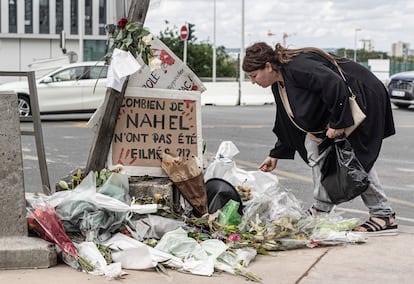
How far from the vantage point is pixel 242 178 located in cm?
645

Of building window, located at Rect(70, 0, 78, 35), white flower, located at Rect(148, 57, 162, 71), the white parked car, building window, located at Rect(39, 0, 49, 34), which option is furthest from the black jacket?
building window, located at Rect(70, 0, 78, 35)

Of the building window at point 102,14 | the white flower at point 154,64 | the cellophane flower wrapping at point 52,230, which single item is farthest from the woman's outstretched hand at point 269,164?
the building window at point 102,14

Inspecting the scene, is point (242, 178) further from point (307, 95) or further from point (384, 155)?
point (384, 155)

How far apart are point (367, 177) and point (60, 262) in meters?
2.43

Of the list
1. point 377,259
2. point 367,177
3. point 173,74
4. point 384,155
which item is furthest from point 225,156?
point 384,155

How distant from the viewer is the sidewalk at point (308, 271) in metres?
4.71

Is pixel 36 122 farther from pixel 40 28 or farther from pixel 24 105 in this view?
pixel 40 28

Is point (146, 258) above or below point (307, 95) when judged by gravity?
below

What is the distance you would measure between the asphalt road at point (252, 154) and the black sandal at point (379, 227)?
1222mm

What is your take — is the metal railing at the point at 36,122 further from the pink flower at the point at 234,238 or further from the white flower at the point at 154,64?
the pink flower at the point at 234,238

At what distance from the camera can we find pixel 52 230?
5043 millimetres

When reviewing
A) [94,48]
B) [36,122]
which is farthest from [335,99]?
[94,48]

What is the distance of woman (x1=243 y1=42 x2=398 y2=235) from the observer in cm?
559

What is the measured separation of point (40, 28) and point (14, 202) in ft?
183
